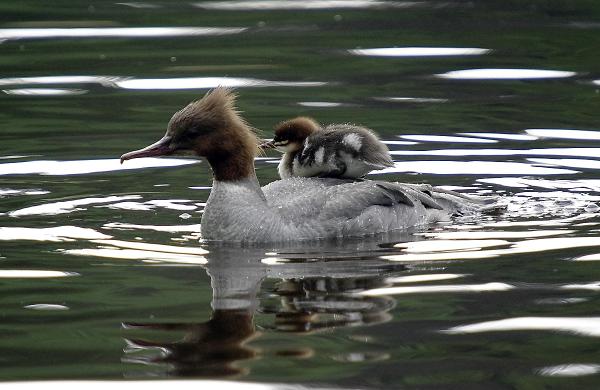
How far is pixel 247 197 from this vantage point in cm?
895

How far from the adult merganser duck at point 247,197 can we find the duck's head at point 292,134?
0.74m

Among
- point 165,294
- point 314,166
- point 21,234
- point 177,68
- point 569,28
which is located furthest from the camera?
point 569,28

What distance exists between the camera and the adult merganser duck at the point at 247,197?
349 inches

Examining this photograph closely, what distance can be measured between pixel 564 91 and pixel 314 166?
4591 millimetres

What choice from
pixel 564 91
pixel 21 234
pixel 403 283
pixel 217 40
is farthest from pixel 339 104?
pixel 403 283

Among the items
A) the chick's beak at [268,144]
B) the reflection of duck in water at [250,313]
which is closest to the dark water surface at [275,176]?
the reflection of duck in water at [250,313]

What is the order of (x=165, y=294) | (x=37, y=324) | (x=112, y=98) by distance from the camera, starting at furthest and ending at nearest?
(x=112, y=98) → (x=165, y=294) → (x=37, y=324)

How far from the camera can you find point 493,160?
37.3 ft

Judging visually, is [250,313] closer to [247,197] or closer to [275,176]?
[247,197]

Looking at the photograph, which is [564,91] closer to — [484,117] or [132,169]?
[484,117]

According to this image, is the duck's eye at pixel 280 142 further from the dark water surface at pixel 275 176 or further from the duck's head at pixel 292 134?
the dark water surface at pixel 275 176

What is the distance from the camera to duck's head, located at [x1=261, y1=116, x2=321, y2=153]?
1007 cm

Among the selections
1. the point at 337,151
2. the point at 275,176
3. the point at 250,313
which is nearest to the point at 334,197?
the point at 337,151

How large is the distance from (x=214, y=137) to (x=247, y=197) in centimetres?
44
